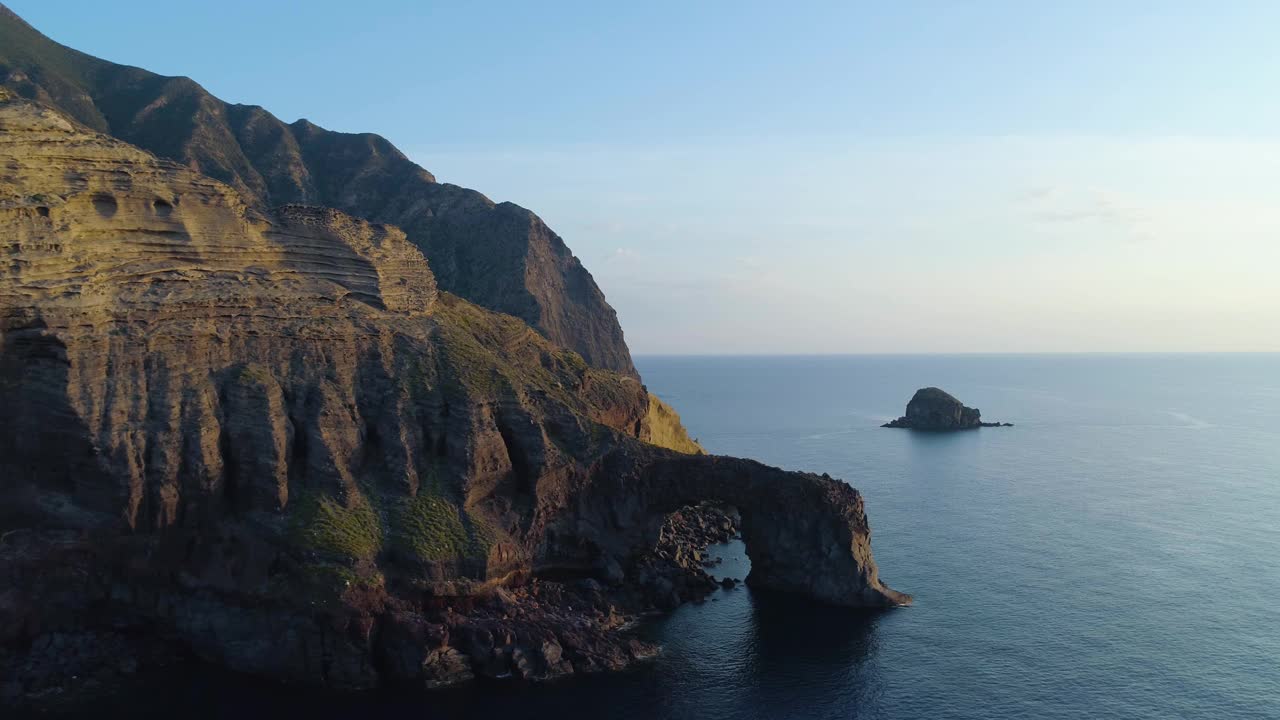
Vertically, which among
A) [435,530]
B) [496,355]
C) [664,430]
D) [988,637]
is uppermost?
[496,355]

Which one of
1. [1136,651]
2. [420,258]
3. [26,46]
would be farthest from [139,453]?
[26,46]

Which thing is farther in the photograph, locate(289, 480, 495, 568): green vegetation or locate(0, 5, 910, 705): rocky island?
locate(289, 480, 495, 568): green vegetation

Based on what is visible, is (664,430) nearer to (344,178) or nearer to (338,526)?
(338,526)

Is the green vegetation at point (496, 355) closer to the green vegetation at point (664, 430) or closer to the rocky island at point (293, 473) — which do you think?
the rocky island at point (293, 473)

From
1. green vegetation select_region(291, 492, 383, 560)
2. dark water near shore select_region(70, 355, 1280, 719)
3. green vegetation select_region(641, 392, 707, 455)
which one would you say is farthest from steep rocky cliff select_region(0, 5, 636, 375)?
green vegetation select_region(291, 492, 383, 560)

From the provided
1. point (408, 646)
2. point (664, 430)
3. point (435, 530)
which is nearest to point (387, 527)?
point (435, 530)

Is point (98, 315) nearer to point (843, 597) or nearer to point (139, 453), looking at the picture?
point (139, 453)

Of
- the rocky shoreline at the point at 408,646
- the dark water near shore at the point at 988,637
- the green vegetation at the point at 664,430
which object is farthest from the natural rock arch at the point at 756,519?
the green vegetation at the point at 664,430

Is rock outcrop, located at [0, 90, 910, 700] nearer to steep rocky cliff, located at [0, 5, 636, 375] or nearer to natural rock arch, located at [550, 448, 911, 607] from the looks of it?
natural rock arch, located at [550, 448, 911, 607]
